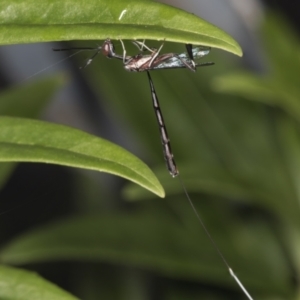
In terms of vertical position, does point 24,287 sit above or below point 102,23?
below

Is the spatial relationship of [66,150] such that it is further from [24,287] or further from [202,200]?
[202,200]

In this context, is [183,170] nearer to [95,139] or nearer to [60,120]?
[95,139]

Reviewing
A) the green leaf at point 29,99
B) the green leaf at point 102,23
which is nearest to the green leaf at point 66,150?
the green leaf at point 102,23

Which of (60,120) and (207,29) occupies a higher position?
(207,29)

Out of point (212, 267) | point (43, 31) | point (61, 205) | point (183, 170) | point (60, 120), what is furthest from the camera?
point (60, 120)

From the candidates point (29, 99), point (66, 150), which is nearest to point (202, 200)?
point (29, 99)

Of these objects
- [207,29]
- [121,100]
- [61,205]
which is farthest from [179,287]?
[207,29]
